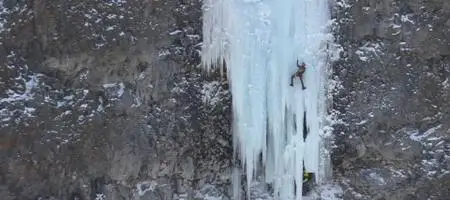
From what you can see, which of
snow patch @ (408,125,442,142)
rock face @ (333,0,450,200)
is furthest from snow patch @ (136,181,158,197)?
snow patch @ (408,125,442,142)

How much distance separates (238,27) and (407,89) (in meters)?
1.71

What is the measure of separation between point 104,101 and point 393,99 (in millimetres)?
2711

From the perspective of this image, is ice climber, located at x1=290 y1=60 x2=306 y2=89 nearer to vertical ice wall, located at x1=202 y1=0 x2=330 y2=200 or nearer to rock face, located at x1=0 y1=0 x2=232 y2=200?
vertical ice wall, located at x1=202 y1=0 x2=330 y2=200

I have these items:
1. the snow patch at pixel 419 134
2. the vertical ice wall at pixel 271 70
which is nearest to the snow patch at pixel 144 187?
the vertical ice wall at pixel 271 70

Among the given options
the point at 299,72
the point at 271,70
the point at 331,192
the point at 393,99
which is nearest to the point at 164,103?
the point at 271,70

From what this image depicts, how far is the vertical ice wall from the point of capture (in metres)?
5.82

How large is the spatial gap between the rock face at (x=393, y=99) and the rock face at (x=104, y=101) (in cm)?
121

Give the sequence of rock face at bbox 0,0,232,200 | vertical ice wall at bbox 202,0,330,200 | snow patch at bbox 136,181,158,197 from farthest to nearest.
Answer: snow patch at bbox 136,181,158,197 → vertical ice wall at bbox 202,0,330,200 → rock face at bbox 0,0,232,200

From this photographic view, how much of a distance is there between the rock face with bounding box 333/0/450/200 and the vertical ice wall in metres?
0.23

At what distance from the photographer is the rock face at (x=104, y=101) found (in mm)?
5688

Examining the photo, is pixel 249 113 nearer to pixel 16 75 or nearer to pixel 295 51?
pixel 295 51

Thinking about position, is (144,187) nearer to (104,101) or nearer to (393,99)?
(104,101)

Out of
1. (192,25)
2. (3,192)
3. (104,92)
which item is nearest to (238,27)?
(192,25)

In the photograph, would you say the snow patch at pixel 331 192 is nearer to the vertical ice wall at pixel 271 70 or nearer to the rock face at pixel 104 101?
the vertical ice wall at pixel 271 70
